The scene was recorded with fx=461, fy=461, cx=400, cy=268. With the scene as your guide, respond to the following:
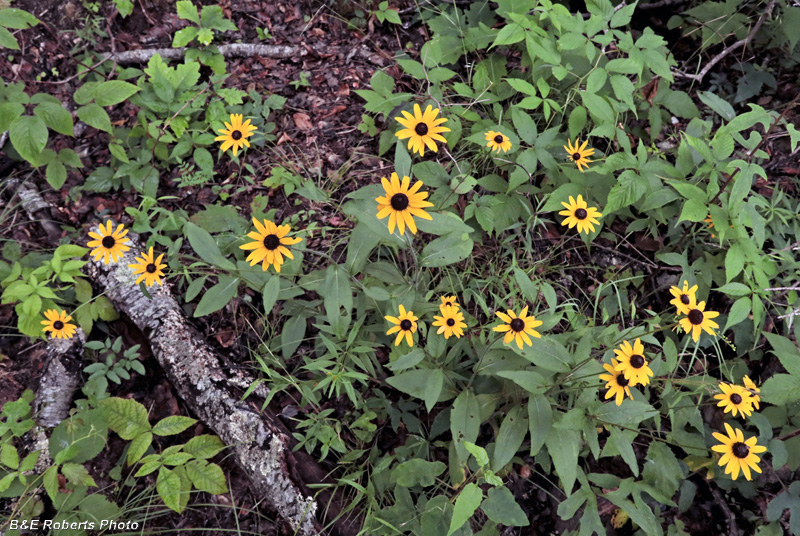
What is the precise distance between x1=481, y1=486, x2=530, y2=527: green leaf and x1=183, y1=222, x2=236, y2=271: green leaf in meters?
1.44

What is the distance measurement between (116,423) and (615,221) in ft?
10.2

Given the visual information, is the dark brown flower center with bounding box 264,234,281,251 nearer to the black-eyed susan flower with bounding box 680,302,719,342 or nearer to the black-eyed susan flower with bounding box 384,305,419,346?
the black-eyed susan flower with bounding box 384,305,419,346

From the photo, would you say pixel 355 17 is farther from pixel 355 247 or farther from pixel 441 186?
pixel 355 247

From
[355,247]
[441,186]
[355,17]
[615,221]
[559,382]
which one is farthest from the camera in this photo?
[355,17]

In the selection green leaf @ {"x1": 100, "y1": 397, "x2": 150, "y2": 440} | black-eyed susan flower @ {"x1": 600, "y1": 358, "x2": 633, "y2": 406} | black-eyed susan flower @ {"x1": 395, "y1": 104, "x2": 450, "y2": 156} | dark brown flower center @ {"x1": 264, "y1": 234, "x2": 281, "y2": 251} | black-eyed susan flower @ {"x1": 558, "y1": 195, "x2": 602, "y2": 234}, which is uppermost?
black-eyed susan flower @ {"x1": 395, "y1": 104, "x2": 450, "y2": 156}

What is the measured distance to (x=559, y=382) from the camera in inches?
76.7

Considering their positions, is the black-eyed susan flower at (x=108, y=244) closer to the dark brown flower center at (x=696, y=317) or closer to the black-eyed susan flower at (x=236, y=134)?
the black-eyed susan flower at (x=236, y=134)

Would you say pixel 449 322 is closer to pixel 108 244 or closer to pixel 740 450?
pixel 740 450

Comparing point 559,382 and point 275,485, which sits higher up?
point 559,382

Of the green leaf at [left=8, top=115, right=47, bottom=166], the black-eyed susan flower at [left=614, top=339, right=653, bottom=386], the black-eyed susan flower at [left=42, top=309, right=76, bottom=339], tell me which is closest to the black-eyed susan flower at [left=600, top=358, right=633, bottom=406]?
the black-eyed susan flower at [left=614, top=339, right=653, bottom=386]

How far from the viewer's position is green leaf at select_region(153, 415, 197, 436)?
7.49 ft

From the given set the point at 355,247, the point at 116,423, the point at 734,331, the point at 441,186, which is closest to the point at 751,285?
the point at 734,331

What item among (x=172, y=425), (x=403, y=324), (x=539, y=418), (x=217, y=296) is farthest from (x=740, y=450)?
(x=172, y=425)

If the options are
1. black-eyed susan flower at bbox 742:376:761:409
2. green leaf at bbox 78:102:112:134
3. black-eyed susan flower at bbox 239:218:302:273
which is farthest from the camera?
green leaf at bbox 78:102:112:134
